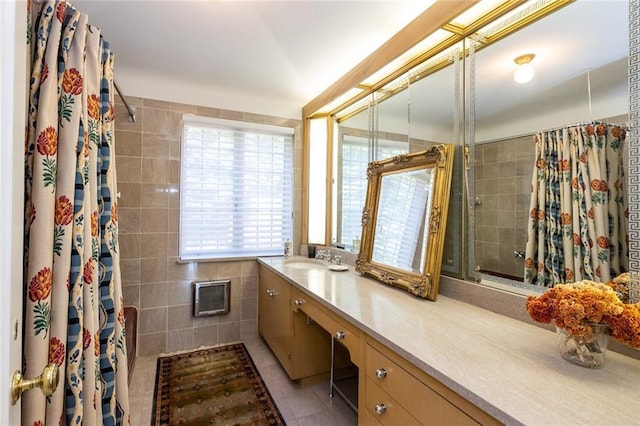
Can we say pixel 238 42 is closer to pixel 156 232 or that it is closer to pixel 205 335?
pixel 156 232

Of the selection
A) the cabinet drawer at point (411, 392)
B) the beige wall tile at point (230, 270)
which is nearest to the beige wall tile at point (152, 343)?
the beige wall tile at point (230, 270)

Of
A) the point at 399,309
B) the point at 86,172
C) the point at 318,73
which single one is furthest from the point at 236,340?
the point at 318,73

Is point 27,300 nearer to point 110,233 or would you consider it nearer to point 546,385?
point 110,233

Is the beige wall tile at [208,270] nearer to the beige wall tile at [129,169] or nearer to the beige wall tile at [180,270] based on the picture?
the beige wall tile at [180,270]

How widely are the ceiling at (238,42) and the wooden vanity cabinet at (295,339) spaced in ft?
5.48

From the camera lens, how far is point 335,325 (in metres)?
1.49

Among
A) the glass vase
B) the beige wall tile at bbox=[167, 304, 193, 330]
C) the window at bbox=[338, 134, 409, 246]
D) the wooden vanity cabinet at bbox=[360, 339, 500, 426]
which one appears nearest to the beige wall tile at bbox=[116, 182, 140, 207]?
the beige wall tile at bbox=[167, 304, 193, 330]

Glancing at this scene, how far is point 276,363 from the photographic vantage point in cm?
246

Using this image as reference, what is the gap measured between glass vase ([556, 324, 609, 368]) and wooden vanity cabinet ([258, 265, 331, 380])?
4.85ft

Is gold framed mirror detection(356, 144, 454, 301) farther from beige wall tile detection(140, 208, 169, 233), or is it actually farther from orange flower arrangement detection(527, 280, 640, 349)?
beige wall tile detection(140, 208, 169, 233)

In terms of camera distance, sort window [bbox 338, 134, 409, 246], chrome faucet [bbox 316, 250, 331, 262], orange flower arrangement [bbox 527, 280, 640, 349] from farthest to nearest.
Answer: chrome faucet [bbox 316, 250, 331, 262]
window [bbox 338, 134, 409, 246]
orange flower arrangement [bbox 527, 280, 640, 349]

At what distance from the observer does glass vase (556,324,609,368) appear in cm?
87

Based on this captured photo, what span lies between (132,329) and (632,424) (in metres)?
2.54

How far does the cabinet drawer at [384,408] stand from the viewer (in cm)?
103
